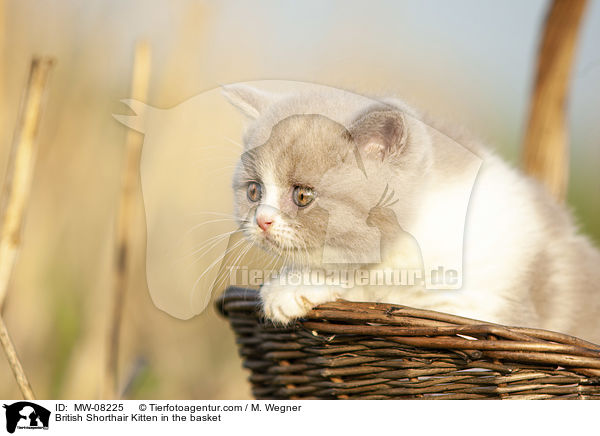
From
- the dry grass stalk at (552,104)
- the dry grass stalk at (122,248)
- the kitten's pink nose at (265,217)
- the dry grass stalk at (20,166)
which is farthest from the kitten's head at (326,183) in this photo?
the dry grass stalk at (552,104)

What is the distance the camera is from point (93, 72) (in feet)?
4.87

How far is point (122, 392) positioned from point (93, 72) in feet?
2.31

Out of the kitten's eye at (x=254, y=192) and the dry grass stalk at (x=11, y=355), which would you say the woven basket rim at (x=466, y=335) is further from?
the dry grass stalk at (x=11, y=355)

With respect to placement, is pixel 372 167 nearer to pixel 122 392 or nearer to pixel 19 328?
pixel 122 392

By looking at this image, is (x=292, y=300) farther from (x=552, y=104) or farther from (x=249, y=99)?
(x=552, y=104)

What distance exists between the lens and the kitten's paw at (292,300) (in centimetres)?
106

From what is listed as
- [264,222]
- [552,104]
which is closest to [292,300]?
[264,222]

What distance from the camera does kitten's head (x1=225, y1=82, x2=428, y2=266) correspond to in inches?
43.3

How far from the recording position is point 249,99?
3.98 ft

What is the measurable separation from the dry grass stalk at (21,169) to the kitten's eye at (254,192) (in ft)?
1.19

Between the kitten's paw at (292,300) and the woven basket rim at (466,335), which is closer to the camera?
the woven basket rim at (466,335)

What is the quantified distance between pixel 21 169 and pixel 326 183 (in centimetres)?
49

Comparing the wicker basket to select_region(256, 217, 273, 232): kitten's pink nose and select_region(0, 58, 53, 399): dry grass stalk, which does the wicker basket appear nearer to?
select_region(256, 217, 273, 232): kitten's pink nose

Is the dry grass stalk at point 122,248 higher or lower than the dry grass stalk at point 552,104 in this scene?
lower
